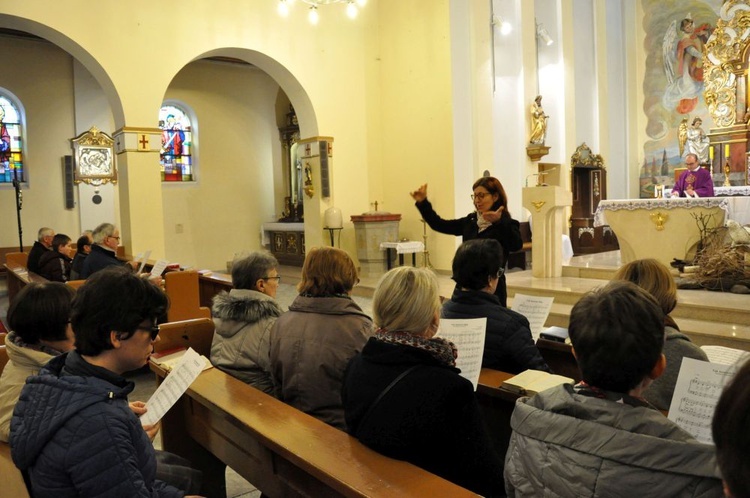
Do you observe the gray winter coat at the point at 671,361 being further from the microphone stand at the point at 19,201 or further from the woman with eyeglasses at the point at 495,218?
the microphone stand at the point at 19,201

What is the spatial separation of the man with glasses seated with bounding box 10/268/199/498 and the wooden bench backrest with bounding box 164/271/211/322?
3.92m

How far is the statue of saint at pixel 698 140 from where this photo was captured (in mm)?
13031

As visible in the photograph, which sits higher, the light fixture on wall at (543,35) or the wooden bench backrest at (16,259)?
the light fixture on wall at (543,35)

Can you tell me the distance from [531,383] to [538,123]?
32.8ft

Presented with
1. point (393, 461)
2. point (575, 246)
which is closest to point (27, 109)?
point (575, 246)

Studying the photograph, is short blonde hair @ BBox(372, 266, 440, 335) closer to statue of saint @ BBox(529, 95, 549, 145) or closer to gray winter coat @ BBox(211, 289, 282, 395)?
gray winter coat @ BBox(211, 289, 282, 395)

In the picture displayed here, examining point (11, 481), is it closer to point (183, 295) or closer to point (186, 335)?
point (186, 335)

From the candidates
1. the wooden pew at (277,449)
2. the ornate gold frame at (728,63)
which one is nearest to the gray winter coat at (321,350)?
the wooden pew at (277,449)

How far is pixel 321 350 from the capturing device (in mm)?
2373

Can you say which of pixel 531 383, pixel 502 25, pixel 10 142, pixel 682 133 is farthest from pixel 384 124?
pixel 531 383

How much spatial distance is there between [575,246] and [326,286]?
10775mm

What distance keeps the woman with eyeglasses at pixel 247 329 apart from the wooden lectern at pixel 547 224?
543 centimetres

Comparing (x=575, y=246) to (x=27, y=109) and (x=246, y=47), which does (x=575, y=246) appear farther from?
(x=27, y=109)

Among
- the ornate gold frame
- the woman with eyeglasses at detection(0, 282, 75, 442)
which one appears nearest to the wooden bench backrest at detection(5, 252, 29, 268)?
the woman with eyeglasses at detection(0, 282, 75, 442)
